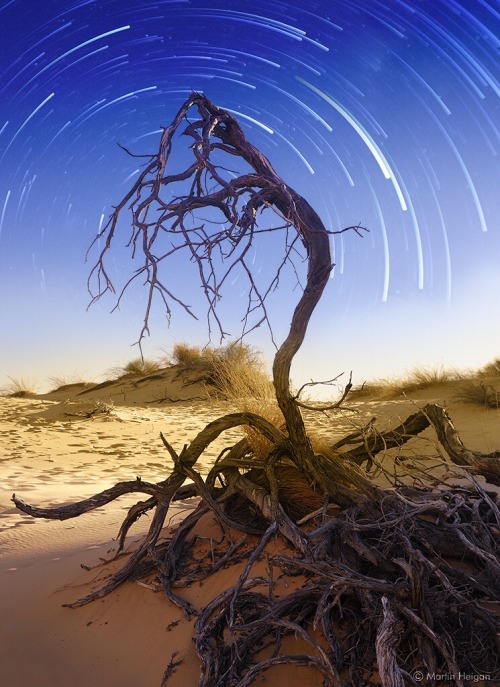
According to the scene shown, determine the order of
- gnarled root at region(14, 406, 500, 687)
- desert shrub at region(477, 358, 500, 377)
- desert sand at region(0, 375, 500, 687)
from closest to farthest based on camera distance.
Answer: gnarled root at region(14, 406, 500, 687)
desert sand at region(0, 375, 500, 687)
desert shrub at region(477, 358, 500, 377)

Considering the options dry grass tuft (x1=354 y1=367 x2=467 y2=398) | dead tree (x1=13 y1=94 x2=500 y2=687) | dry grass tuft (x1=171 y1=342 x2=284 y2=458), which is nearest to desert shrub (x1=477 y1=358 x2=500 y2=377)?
dry grass tuft (x1=354 y1=367 x2=467 y2=398)

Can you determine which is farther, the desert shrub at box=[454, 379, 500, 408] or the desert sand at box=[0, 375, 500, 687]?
the desert shrub at box=[454, 379, 500, 408]

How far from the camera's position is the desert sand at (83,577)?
301cm

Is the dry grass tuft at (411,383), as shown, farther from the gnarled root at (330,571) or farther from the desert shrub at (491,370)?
the gnarled root at (330,571)

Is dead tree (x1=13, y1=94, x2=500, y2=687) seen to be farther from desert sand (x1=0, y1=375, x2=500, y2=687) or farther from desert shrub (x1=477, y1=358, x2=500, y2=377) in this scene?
desert shrub (x1=477, y1=358, x2=500, y2=377)

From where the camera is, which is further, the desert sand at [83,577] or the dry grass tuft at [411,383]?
the dry grass tuft at [411,383]

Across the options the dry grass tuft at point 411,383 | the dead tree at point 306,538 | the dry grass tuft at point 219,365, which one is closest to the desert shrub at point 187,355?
the dry grass tuft at point 219,365

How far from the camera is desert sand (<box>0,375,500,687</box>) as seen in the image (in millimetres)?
3014

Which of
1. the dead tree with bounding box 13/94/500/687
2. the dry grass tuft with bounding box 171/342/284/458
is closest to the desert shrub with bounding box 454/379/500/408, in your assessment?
the dry grass tuft with bounding box 171/342/284/458

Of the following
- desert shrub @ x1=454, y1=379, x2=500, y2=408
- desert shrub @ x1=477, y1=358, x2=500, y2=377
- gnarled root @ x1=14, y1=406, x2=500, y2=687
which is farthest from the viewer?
desert shrub @ x1=477, y1=358, x2=500, y2=377

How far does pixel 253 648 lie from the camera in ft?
9.09

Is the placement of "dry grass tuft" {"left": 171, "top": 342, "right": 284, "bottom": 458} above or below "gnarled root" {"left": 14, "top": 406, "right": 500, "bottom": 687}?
above

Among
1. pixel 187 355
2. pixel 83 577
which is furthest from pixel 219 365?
pixel 83 577

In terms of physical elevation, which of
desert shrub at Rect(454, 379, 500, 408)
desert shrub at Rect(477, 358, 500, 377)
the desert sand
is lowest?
the desert sand
